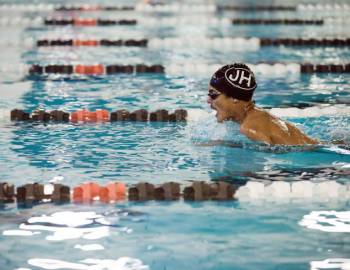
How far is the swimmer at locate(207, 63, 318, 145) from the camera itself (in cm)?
569

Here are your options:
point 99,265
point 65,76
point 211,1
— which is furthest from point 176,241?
point 211,1

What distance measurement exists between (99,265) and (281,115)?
12.0 ft

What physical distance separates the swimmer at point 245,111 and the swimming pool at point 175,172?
9 cm

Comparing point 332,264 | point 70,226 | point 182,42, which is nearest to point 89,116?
point 70,226

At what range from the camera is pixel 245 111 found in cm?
582

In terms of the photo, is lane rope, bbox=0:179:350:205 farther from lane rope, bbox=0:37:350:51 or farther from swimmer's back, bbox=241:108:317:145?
lane rope, bbox=0:37:350:51

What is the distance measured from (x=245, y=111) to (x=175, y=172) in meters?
0.72

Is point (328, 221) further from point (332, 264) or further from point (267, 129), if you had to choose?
point (267, 129)

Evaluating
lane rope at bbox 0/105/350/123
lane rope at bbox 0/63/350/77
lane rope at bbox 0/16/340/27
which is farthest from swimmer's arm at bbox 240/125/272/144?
lane rope at bbox 0/16/340/27

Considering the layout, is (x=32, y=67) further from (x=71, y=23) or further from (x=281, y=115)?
(x=71, y=23)

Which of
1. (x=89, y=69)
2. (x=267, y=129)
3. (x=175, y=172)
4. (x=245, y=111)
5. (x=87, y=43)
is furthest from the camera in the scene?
(x=87, y=43)

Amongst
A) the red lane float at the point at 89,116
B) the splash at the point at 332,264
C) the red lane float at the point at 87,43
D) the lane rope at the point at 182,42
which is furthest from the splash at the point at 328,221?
the red lane float at the point at 87,43

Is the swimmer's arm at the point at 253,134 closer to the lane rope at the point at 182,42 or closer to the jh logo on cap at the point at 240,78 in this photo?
the jh logo on cap at the point at 240,78

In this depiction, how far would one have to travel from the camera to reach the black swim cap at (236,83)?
18.9 ft
